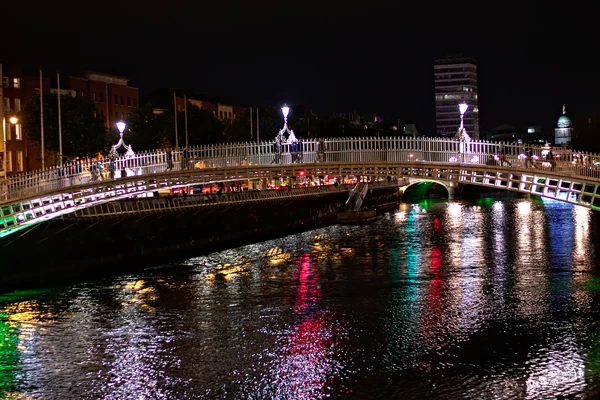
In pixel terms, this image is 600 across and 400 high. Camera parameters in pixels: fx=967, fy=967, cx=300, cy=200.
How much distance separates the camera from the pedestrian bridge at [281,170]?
44.4 m

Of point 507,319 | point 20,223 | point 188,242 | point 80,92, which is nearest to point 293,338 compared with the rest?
point 507,319

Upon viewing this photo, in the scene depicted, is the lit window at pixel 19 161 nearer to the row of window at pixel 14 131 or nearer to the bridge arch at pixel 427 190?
the row of window at pixel 14 131

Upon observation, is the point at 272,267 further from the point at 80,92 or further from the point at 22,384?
the point at 80,92

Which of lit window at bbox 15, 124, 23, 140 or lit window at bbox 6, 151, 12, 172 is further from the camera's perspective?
lit window at bbox 15, 124, 23, 140

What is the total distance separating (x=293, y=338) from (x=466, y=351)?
6725 mm

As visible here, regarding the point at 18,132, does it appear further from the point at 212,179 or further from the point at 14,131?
the point at 212,179

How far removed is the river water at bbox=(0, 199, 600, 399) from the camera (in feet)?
101

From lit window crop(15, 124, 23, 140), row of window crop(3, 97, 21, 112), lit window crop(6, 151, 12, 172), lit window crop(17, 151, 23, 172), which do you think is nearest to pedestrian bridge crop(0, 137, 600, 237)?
lit window crop(6, 151, 12, 172)

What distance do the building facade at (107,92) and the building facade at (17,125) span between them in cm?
1483

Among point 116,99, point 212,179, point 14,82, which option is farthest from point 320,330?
point 116,99

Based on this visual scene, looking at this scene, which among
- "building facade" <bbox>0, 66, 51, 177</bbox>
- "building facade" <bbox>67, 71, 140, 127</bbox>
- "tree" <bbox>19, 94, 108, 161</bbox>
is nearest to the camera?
"tree" <bbox>19, 94, 108, 161</bbox>

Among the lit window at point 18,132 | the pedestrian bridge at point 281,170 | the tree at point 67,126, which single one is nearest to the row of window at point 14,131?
the lit window at point 18,132

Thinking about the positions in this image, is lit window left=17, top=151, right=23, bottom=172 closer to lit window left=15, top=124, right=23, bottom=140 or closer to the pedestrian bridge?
lit window left=15, top=124, right=23, bottom=140

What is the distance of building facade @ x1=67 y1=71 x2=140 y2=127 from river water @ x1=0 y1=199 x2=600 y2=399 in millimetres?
56168
